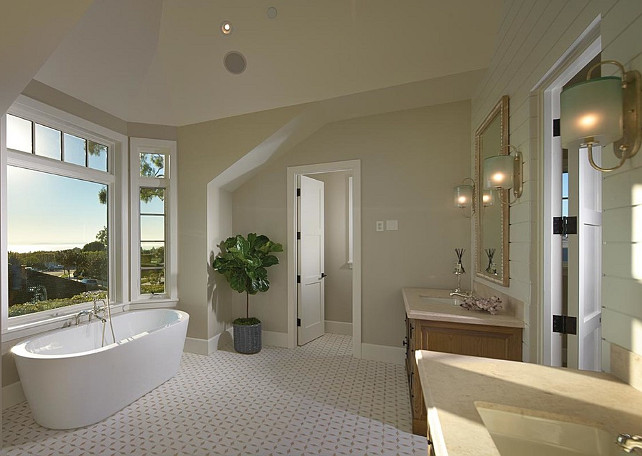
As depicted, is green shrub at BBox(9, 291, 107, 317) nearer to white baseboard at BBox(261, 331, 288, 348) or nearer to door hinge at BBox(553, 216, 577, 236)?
white baseboard at BBox(261, 331, 288, 348)

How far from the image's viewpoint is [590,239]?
6.14ft

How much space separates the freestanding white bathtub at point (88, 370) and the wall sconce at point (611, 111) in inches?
124

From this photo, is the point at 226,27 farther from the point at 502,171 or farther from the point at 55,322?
the point at 55,322

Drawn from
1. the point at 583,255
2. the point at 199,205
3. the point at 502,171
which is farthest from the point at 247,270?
the point at 583,255

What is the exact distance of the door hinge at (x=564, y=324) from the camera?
1.87 metres

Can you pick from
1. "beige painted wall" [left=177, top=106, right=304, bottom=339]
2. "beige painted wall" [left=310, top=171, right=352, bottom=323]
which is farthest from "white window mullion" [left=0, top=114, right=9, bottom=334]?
"beige painted wall" [left=310, top=171, right=352, bottom=323]

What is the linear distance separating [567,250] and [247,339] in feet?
10.9

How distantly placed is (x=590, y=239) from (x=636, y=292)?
34.5 inches

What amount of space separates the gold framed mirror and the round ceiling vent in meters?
2.35

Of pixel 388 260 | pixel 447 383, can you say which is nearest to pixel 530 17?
pixel 447 383

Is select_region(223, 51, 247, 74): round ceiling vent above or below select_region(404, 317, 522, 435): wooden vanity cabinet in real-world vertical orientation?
above

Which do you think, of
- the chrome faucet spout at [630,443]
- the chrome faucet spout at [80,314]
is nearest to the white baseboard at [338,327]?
the chrome faucet spout at [80,314]

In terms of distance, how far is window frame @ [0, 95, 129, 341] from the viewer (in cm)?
271

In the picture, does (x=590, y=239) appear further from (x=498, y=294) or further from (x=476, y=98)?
(x=476, y=98)
